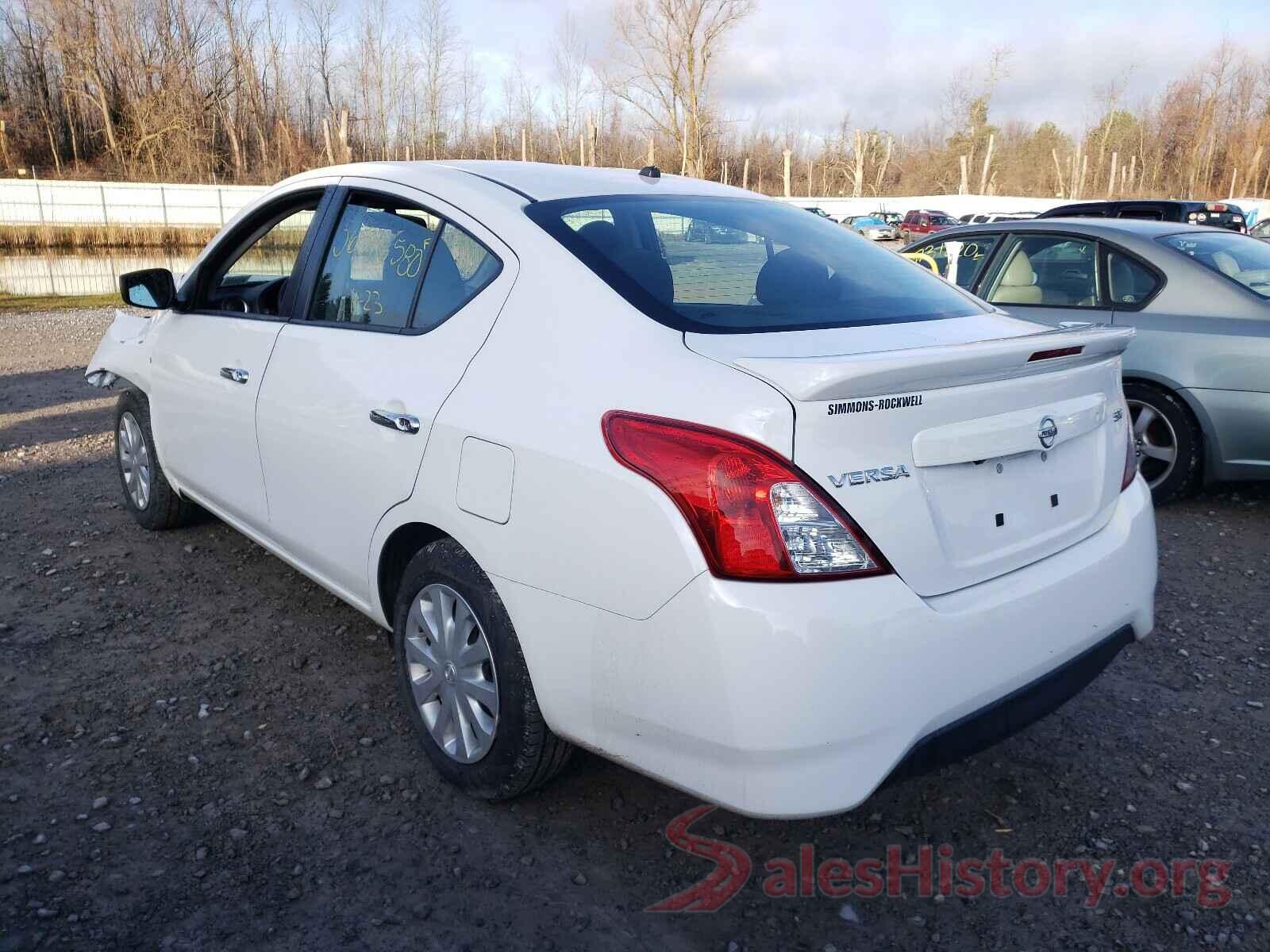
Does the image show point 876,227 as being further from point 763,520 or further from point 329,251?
point 763,520

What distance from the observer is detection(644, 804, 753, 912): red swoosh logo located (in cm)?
232

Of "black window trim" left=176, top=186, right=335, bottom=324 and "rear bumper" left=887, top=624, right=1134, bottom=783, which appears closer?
"rear bumper" left=887, top=624, right=1134, bottom=783

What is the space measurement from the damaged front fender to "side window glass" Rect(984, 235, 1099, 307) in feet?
15.1

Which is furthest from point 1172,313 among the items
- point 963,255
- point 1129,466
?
point 1129,466

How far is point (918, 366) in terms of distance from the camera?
199 cm

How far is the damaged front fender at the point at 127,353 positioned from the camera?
14.0 feet

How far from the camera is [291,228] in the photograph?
11.9 ft

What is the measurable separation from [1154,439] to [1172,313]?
0.67m

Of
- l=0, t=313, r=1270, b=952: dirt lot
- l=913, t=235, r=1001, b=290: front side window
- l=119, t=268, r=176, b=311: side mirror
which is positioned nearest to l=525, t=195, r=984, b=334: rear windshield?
l=0, t=313, r=1270, b=952: dirt lot

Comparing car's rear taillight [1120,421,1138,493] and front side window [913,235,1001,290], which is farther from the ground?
front side window [913,235,1001,290]

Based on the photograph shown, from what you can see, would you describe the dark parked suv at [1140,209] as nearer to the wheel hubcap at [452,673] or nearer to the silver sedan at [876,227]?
the wheel hubcap at [452,673]

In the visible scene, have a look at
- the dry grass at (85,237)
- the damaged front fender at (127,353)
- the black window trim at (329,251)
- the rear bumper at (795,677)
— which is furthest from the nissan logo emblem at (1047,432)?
the dry grass at (85,237)

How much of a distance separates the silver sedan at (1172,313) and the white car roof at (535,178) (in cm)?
302

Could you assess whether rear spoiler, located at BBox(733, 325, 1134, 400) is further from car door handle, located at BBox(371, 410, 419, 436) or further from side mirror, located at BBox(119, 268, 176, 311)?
side mirror, located at BBox(119, 268, 176, 311)
